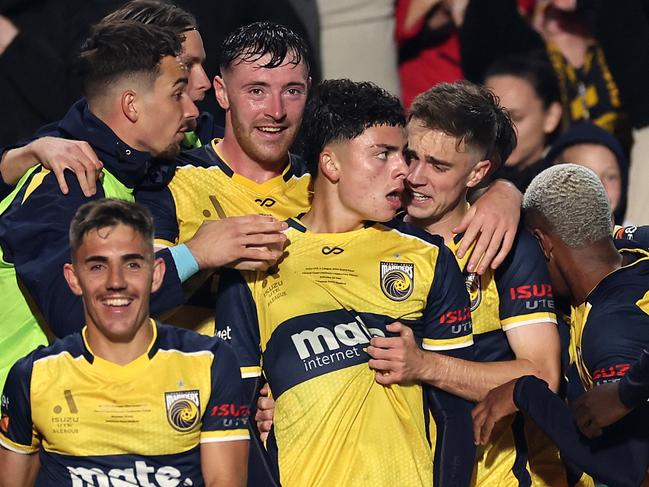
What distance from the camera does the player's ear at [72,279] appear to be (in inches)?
201

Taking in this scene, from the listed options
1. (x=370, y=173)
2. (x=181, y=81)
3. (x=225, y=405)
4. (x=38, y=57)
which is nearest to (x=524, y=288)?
(x=370, y=173)

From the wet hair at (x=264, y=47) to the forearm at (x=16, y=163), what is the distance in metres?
0.91

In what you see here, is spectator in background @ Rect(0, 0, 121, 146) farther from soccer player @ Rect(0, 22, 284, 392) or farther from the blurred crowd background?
soccer player @ Rect(0, 22, 284, 392)

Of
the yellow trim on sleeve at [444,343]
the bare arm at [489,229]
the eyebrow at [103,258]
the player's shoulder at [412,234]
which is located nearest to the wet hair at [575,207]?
the bare arm at [489,229]

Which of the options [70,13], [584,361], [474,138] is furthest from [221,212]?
[70,13]

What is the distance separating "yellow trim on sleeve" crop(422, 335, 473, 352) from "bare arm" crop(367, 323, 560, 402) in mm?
54

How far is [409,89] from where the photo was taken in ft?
30.9

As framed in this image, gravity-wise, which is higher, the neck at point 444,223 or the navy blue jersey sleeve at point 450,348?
the neck at point 444,223

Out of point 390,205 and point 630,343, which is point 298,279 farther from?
point 630,343

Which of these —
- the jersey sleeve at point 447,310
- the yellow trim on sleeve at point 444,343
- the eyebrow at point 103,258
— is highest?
the eyebrow at point 103,258

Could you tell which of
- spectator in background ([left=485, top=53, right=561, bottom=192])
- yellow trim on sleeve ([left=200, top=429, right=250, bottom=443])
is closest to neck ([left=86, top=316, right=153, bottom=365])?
yellow trim on sleeve ([left=200, top=429, right=250, bottom=443])

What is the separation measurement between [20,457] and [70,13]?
425 cm

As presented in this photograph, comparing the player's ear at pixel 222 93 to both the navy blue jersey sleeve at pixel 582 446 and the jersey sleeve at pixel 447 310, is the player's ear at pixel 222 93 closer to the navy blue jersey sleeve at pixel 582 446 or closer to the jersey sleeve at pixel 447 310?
the jersey sleeve at pixel 447 310

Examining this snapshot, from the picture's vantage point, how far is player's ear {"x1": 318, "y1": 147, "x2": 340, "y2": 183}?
5.55 m
